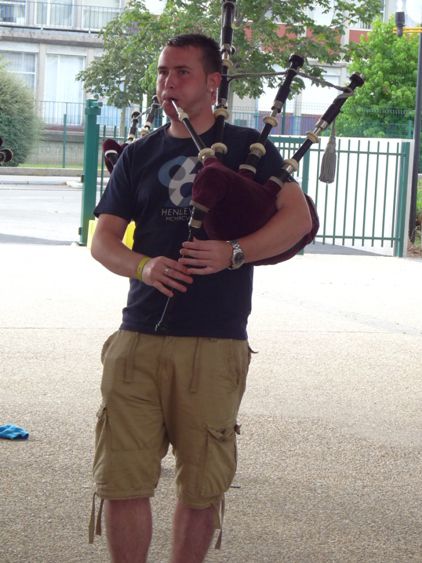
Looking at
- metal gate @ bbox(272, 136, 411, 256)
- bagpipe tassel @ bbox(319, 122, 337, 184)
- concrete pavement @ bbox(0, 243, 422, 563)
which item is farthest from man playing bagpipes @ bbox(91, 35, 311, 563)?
metal gate @ bbox(272, 136, 411, 256)

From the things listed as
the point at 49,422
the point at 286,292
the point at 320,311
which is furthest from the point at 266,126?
the point at 286,292

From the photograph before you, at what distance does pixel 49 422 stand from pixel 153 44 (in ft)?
49.0

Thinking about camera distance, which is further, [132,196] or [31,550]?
[31,550]

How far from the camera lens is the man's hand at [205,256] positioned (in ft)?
11.8

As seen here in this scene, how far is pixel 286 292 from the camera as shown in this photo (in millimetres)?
12859

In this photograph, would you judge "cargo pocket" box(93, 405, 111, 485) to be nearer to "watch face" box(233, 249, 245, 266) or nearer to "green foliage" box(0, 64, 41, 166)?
"watch face" box(233, 249, 245, 266)

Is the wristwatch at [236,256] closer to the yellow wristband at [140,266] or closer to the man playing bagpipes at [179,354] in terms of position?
the man playing bagpipes at [179,354]

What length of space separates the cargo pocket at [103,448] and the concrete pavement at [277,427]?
0.86m

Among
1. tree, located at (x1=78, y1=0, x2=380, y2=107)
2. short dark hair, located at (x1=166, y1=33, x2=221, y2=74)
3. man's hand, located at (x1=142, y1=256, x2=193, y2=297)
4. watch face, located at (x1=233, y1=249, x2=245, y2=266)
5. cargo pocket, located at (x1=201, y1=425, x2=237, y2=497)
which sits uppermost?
tree, located at (x1=78, y1=0, x2=380, y2=107)

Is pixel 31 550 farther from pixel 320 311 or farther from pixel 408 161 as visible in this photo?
pixel 408 161

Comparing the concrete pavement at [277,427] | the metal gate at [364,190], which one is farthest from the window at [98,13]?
the concrete pavement at [277,427]

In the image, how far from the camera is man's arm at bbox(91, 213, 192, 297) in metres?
3.66

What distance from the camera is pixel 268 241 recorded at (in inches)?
148

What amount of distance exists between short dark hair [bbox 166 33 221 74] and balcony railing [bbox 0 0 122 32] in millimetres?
45619
